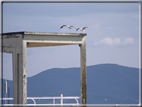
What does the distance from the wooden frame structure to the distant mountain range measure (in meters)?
54.1

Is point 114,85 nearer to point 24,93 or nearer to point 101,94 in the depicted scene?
point 101,94

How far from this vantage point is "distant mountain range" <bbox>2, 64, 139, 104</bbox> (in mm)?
73438

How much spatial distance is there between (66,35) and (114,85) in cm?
6853

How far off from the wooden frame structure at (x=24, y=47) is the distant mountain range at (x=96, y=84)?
178 ft

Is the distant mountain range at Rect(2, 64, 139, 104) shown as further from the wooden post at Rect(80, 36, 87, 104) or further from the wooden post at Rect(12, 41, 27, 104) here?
the wooden post at Rect(12, 41, 27, 104)

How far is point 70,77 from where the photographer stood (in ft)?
255

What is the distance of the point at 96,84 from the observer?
257 feet

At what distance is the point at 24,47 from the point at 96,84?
62.9 m

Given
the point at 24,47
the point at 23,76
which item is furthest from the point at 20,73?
the point at 24,47

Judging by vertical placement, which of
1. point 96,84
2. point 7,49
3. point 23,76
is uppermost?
point 7,49

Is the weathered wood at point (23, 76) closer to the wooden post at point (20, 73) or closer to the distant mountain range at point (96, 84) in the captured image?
the wooden post at point (20, 73)

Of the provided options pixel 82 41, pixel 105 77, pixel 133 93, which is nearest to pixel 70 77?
pixel 105 77

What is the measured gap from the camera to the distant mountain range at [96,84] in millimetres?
73438

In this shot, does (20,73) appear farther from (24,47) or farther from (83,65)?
(83,65)
